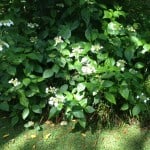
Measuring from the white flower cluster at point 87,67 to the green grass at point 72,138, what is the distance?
1.81ft

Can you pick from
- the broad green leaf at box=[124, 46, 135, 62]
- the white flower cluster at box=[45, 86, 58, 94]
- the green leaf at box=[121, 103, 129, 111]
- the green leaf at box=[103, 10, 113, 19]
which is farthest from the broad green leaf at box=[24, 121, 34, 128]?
the green leaf at box=[103, 10, 113, 19]

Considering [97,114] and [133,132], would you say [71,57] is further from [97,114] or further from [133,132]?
[133,132]

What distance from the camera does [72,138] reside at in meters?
3.95

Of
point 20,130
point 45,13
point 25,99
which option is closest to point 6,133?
point 20,130

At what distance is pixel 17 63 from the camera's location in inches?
156

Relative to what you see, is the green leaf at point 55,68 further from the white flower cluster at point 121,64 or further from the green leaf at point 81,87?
the white flower cluster at point 121,64

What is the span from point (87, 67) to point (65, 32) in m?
0.52

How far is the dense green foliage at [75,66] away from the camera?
3893 mm

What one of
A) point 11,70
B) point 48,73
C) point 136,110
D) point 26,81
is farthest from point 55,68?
point 136,110

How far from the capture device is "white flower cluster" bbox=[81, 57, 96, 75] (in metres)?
3.88

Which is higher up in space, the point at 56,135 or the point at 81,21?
the point at 81,21

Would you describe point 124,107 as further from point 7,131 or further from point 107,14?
point 7,131

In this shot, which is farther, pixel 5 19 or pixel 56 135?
pixel 5 19

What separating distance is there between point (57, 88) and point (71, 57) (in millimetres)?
324
